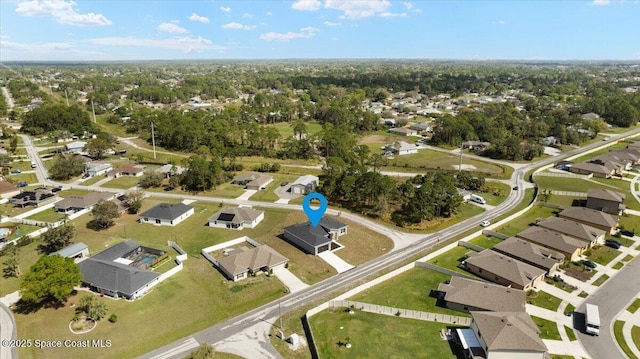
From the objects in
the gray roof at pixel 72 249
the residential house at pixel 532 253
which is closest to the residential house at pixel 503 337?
the residential house at pixel 532 253

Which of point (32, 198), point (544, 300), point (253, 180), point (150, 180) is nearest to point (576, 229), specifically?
point (544, 300)

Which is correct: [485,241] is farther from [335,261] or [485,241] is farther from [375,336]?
[375,336]

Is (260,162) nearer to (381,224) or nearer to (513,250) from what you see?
(381,224)

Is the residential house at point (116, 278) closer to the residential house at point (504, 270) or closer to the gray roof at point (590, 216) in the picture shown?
the residential house at point (504, 270)

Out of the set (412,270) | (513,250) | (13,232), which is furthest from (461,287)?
(13,232)

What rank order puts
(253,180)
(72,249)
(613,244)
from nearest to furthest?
(72,249) < (613,244) < (253,180)

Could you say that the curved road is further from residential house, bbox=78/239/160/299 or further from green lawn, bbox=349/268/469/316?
residential house, bbox=78/239/160/299
